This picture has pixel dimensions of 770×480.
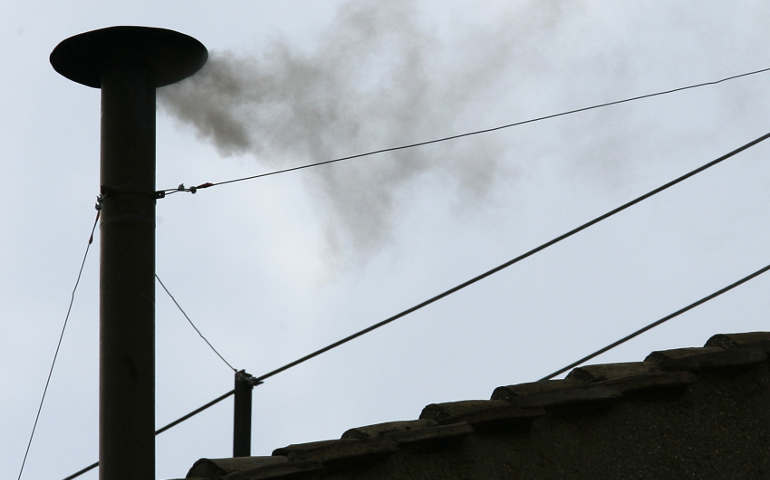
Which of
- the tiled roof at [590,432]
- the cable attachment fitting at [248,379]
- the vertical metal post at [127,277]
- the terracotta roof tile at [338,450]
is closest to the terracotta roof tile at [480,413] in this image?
the tiled roof at [590,432]

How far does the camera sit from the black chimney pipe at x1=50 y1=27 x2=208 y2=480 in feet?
23.3

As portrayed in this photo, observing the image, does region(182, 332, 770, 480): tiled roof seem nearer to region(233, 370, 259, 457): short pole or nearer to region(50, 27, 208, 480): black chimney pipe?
region(50, 27, 208, 480): black chimney pipe

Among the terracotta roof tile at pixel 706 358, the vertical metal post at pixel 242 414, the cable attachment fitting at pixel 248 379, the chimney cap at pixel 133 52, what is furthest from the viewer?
the cable attachment fitting at pixel 248 379

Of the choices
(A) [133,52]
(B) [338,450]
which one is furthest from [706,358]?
(A) [133,52]

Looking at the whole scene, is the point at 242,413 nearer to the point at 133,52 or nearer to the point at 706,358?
the point at 133,52

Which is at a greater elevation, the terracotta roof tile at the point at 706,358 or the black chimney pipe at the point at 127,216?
the black chimney pipe at the point at 127,216

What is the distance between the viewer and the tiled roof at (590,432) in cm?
563

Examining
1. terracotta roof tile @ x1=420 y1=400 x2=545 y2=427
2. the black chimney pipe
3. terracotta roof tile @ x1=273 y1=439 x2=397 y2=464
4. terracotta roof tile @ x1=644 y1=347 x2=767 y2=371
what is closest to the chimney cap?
the black chimney pipe

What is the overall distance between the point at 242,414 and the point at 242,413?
17 mm

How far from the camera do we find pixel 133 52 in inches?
308

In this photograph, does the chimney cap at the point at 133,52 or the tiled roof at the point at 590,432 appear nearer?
the tiled roof at the point at 590,432

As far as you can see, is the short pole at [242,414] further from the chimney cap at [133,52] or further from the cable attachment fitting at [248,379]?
the chimney cap at [133,52]

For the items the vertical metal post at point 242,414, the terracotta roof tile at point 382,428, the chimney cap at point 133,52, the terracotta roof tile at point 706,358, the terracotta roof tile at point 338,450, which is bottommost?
the terracotta roof tile at point 338,450

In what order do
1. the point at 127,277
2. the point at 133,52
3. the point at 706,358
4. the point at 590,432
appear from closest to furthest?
the point at 590,432, the point at 706,358, the point at 127,277, the point at 133,52
